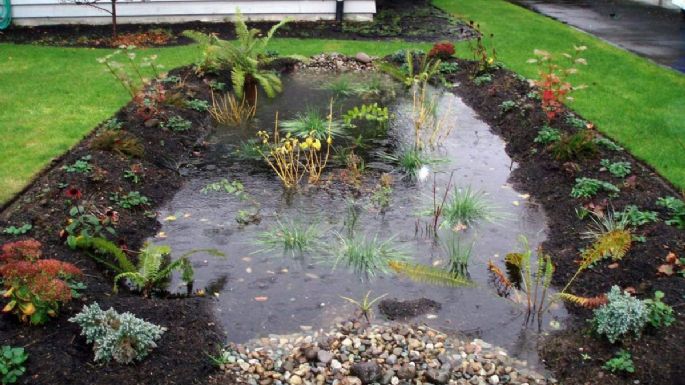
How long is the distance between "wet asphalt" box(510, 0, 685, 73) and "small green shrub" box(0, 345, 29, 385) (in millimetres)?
10180

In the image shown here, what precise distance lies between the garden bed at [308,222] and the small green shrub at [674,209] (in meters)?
0.06

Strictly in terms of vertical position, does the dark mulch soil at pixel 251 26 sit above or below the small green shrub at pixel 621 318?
above

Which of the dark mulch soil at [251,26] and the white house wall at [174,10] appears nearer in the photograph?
the dark mulch soil at [251,26]

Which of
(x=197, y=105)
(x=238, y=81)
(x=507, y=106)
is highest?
(x=238, y=81)

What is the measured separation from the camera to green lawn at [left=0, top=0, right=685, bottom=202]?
22.3 feet

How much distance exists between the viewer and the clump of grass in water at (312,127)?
25.1ft

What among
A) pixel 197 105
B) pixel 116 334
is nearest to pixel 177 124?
pixel 197 105

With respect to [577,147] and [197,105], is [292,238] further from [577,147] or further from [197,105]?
[197,105]

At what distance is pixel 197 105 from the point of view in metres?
8.33

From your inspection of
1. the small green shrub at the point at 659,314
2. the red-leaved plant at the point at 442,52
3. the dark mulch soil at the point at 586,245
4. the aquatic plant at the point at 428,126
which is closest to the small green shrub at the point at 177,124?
the aquatic plant at the point at 428,126

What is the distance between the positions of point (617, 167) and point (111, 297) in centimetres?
480

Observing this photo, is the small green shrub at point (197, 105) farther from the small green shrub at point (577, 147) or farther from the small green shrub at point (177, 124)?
the small green shrub at point (577, 147)

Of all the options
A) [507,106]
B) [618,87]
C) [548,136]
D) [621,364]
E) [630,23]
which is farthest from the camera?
[630,23]

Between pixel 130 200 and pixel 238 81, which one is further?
pixel 238 81
